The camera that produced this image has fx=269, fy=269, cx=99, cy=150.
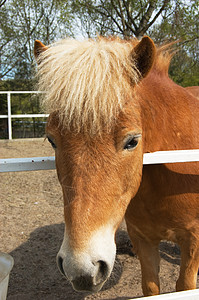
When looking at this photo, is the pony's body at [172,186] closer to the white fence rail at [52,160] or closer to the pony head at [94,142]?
the white fence rail at [52,160]

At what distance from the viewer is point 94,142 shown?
139 cm

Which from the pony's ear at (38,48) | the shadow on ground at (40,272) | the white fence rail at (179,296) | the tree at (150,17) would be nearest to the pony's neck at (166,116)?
the pony's ear at (38,48)

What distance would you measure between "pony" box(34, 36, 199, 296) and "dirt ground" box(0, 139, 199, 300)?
2.23 feet

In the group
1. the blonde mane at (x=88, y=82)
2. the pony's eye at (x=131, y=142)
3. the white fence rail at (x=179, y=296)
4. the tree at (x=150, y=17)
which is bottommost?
the white fence rail at (x=179, y=296)

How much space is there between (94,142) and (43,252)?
2580 mm

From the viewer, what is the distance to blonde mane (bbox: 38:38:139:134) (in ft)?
4.62

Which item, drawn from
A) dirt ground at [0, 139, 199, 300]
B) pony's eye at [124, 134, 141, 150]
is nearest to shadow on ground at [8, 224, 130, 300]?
dirt ground at [0, 139, 199, 300]

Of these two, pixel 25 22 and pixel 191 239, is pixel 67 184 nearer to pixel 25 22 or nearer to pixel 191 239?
pixel 191 239

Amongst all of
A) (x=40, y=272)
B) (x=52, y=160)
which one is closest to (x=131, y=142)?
(x=52, y=160)

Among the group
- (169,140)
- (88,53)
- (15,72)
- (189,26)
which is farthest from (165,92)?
(15,72)

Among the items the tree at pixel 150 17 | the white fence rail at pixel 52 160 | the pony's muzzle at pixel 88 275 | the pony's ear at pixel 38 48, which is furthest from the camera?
the tree at pixel 150 17

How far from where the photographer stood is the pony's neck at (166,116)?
1.73 m

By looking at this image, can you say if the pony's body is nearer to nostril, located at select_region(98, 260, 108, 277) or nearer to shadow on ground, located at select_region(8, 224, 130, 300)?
shadow on ground, located at select_region(8, 224, 130, 300)

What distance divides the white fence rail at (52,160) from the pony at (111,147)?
3.5 inches
